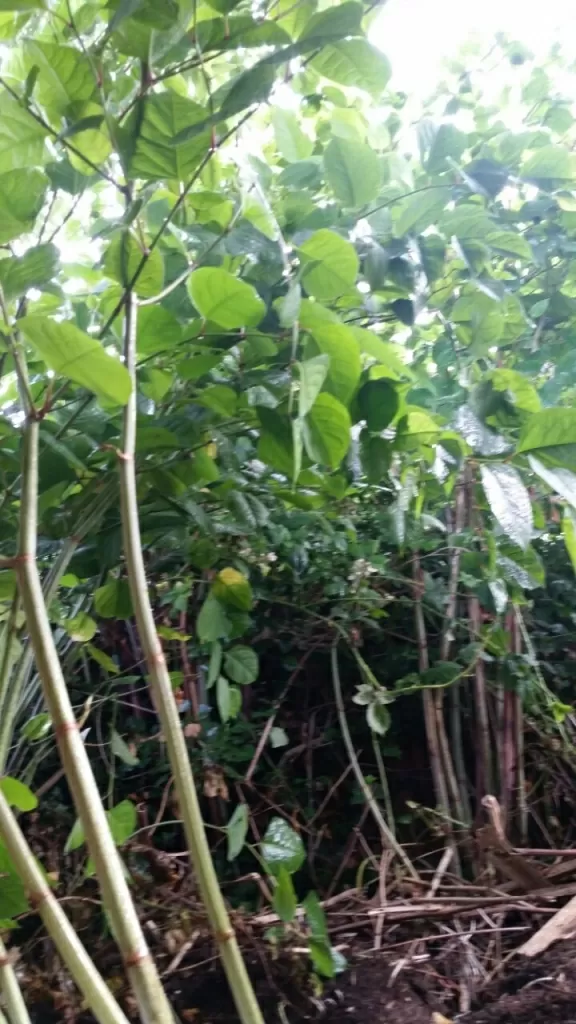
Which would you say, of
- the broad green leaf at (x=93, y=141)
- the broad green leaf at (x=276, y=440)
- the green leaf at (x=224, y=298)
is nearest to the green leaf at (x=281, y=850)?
the broad green leaf at (x=276, y=440)

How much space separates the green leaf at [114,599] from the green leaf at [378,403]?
249 millimetres

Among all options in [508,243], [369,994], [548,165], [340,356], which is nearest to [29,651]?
[340,356]

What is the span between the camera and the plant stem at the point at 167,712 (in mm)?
412

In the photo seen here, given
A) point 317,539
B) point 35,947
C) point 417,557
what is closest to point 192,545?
point 317,539

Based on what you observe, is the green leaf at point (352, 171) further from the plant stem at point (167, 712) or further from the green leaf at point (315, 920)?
the green leaf at point (315, 920)

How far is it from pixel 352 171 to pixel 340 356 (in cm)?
17

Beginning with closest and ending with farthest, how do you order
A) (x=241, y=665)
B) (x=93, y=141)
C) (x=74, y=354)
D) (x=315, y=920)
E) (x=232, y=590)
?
(x=74, y=354)
(x=93, y=141)
(x=315, y=920)
(x=232, y=590)
(x=241, y=665)

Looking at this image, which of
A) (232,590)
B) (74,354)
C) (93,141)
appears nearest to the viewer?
(74,354)

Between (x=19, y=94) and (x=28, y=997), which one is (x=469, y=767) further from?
(x=19, y=94)

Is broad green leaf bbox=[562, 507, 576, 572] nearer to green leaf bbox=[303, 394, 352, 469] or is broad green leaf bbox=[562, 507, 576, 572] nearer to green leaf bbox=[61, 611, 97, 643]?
green leaf bbox=[303, 394, 352, 469]

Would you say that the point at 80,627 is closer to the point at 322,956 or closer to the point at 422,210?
the point at 322,956

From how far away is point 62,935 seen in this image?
36 cm

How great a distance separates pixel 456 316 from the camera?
0.68 m

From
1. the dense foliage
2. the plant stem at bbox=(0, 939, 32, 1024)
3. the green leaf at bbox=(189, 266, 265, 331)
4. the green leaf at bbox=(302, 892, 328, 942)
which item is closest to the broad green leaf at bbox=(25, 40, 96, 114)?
the dense foliage
